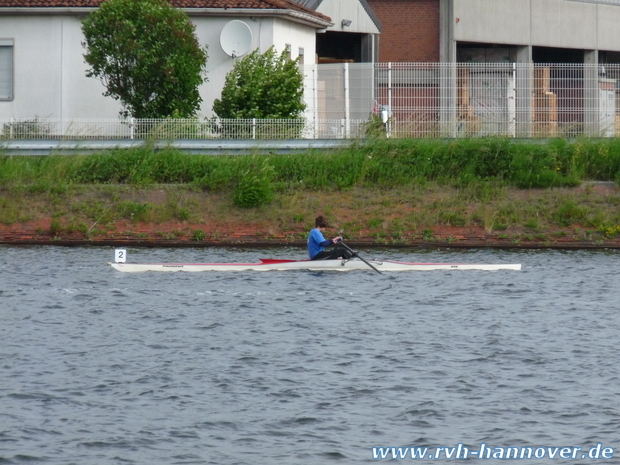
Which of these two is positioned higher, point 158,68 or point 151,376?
point 158,68

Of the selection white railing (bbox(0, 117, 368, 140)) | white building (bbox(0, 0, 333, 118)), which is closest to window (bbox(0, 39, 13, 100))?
white building (bbox(0, 0, 333, 118))

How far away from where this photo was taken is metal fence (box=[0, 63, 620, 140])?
31.9m

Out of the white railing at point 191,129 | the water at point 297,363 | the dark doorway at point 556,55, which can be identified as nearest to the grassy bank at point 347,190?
the white railing at point 191,129

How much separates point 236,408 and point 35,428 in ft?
6.92

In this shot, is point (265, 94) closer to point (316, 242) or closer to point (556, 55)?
point (316, 242)

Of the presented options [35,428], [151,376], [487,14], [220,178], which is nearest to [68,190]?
[220,178]

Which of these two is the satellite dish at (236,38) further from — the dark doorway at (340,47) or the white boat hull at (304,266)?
the white boat hull at (304,266)

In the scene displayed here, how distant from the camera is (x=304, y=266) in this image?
2344cm

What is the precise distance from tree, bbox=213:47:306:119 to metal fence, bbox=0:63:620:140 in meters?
0.66

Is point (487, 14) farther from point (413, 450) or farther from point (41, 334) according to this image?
point (413, 450)

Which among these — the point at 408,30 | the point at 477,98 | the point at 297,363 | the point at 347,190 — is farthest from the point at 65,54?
the point at 297,363

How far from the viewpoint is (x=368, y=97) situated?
32.6 m

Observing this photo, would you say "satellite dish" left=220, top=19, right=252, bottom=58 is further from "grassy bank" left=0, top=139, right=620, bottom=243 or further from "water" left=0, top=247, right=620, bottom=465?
"water" left=0, top=247, right=620, bottom=465

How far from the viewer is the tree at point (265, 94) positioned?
3272cm
